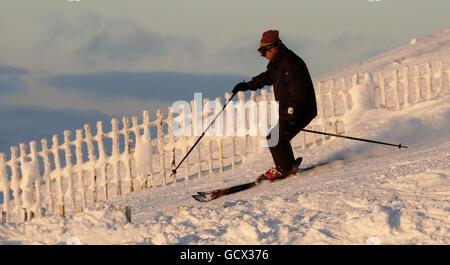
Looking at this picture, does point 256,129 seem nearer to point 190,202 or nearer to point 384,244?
point 190,202

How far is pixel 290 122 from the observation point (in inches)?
300

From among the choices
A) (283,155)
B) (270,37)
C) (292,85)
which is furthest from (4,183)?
(292,85)

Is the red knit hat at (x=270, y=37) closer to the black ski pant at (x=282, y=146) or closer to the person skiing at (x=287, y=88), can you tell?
the person skiing at (x=287, y=88)

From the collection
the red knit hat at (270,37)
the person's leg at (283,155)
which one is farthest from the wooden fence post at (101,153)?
the red knit hat at (270,37)

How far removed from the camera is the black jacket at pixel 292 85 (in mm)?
7590

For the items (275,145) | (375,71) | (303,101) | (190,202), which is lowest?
(190,202)

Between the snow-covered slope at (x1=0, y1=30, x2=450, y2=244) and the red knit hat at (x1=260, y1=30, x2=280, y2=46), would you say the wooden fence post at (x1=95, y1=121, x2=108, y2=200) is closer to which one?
the snow-covered slope at (x1=0, y1=30, x2=450, y2=244)

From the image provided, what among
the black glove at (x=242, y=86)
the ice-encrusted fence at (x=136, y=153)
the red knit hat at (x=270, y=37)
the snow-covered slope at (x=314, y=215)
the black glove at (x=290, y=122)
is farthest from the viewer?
the ice-encrusted fence at (x=136, y=153)

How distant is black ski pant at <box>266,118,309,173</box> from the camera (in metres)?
7.77

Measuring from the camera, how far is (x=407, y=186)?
20.7ft

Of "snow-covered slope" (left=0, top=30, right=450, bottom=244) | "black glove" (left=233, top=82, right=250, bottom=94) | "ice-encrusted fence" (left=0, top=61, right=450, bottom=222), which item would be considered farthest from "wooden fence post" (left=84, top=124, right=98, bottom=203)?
"black glove" (left=233, top=82, right=250, bottom=94)

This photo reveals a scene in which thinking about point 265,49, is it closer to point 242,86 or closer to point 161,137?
point 242,86

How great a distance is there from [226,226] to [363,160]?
4.56 meters
